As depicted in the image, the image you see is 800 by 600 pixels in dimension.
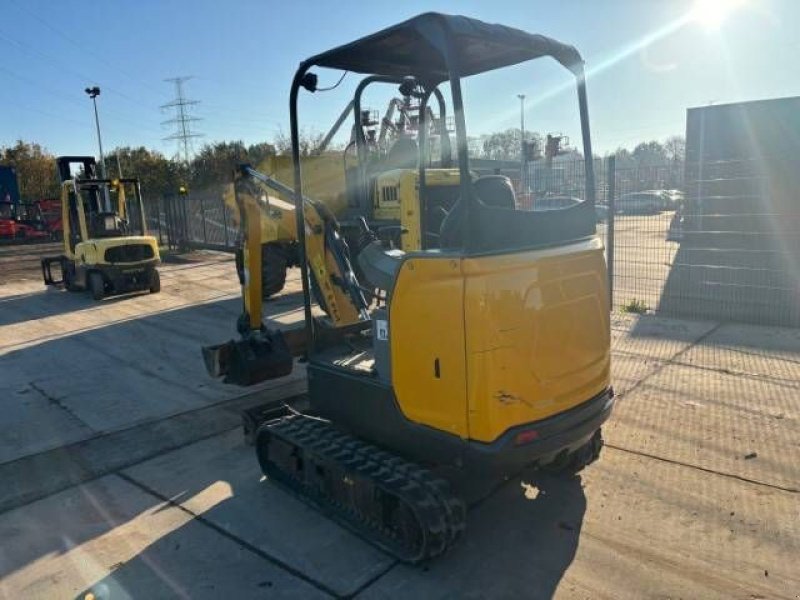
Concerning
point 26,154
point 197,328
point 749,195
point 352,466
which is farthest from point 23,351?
point 26,154

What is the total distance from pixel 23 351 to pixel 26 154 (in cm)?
4359

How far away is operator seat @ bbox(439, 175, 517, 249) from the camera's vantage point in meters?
3.31

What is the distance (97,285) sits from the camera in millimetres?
11859

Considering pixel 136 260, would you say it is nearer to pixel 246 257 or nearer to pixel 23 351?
pixel 23 351

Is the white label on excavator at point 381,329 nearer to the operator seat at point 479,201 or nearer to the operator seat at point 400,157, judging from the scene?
the operator seat at point 479,201

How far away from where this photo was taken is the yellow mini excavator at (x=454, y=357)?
120 inches

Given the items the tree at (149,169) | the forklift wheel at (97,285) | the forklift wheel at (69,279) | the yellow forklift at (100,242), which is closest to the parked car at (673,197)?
the yellow forklift at (100,242)

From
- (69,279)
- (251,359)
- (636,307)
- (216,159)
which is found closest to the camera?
(251,359)

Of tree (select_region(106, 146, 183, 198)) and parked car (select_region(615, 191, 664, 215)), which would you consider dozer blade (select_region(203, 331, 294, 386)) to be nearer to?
parked car (select_region(615, 191, 664, 215))

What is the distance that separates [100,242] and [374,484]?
1034cm

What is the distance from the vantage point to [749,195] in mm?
9719

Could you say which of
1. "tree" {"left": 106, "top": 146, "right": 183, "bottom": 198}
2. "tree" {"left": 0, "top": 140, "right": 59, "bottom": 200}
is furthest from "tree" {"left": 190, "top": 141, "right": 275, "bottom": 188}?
"tree" {"left": 0, "top": 140, "right": 59, "bottom": 200}

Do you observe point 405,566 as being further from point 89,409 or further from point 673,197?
point 673,197

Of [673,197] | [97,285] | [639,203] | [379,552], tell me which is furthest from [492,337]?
[97,285]
